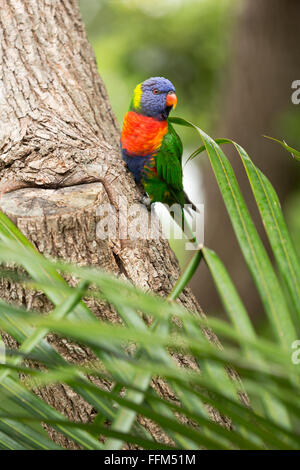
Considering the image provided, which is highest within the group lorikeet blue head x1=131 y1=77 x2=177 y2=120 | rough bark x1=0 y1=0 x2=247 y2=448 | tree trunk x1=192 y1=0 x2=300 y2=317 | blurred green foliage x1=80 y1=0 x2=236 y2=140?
blurred green foliage x1=80 y1=0 x2=236 y2=140

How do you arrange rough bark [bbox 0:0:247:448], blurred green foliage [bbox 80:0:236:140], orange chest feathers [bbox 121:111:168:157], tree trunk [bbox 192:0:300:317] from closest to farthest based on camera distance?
rough bark [bbox 0:0:247:448], orange chest feathers [bbox 121:111:168:157], tree trunk [bbox 192:0:300:317], blurred green foliage [bbox 80:0:236:140]

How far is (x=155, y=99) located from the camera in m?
1.71

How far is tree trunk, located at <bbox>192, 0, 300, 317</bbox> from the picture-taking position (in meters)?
3.35

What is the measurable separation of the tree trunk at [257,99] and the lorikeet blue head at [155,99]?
1.75m

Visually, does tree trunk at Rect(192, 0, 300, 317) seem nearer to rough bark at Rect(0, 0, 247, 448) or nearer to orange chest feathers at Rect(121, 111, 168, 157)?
orange chest feathers at Rect(121, 111, 168, 157)

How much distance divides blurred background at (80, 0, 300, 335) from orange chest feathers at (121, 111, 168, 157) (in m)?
1.80

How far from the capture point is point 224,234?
11.9 ft

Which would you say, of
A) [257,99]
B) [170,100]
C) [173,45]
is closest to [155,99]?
[170,100]

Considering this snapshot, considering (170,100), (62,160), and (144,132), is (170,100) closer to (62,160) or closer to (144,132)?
(144,132)

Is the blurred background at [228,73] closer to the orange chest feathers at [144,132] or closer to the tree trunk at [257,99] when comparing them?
the tree trunk at [257,99]

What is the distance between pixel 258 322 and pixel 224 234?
882mm

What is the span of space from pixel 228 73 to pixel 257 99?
1.44ft

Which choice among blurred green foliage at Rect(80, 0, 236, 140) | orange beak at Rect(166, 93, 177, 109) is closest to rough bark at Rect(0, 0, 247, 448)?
orange beak at Rect(166, 93, 177, 109)

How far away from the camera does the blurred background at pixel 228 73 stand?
339 cm
